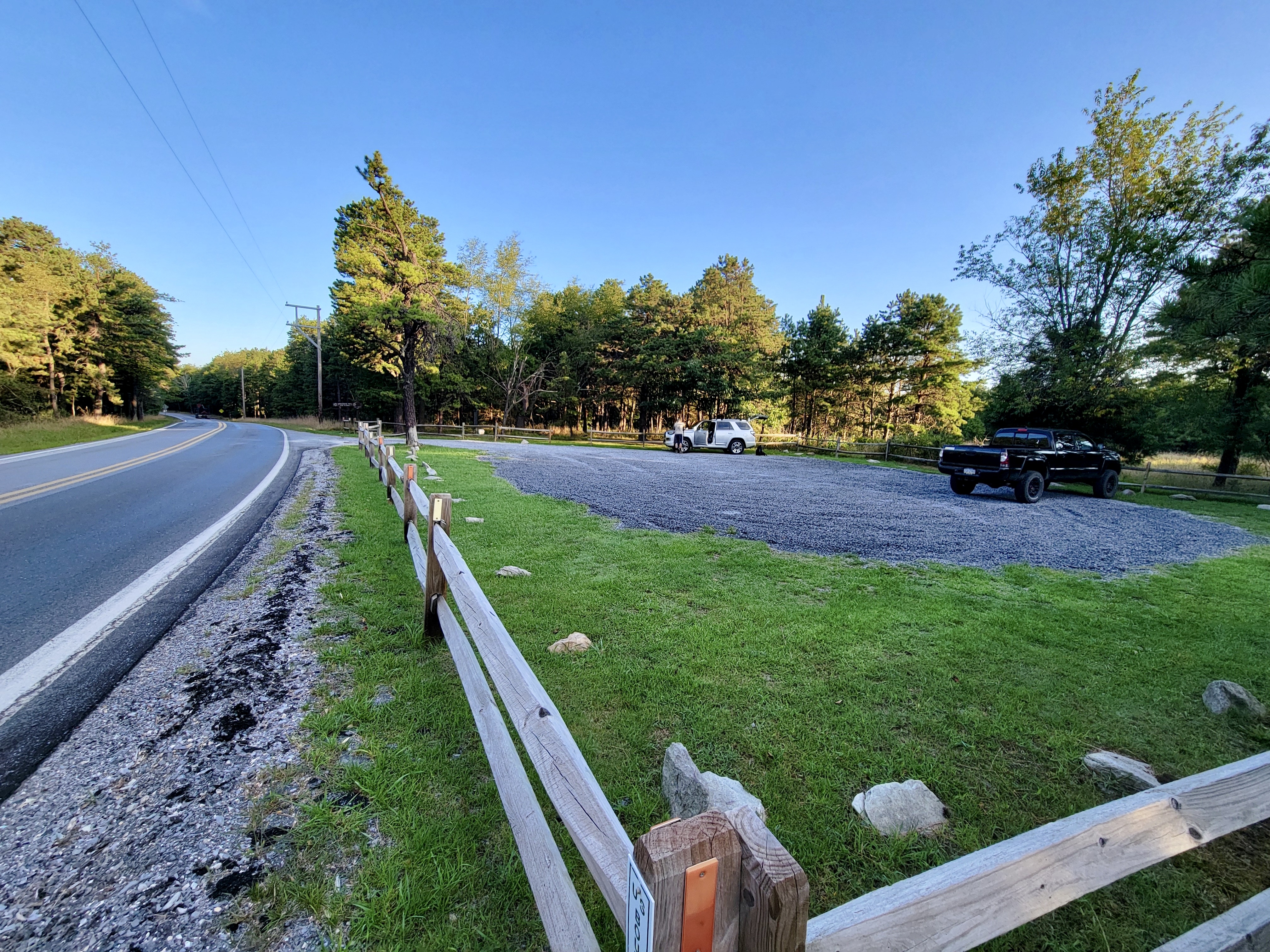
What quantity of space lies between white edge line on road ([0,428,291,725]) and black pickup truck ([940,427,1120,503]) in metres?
12.6

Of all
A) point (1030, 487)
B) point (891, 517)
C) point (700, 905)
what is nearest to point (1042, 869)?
point (700, 905)

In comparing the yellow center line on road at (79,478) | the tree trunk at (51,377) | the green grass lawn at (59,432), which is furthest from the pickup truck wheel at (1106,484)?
the tree trunk at (51,377)

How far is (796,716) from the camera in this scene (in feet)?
8.38

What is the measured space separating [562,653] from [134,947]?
1973 mm

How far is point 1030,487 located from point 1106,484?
3.34 metres

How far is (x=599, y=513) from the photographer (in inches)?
285

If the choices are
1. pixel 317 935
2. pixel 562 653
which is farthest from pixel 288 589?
pixel 317 935

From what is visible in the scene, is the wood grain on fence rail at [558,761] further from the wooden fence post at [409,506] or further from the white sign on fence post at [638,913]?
the wooden fence post at [409,506]

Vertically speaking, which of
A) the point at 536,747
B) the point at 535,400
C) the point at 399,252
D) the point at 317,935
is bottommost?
the point at 317,935

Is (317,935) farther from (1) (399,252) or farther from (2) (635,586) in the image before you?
(1) (399,252)

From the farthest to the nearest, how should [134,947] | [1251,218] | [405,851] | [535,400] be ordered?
[535,400] < [1251,218] < [405,851] < [134,947]

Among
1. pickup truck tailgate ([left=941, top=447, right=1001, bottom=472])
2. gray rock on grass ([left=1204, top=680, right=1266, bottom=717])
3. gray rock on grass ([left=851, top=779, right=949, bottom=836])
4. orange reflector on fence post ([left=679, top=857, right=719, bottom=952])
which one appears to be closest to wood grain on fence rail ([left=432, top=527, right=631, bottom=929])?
orange reflector on fence post ([left=679, top=857, right=719, bottom=952])

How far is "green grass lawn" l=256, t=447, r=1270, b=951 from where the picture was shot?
1.62m

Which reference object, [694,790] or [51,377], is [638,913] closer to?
[694,790]
